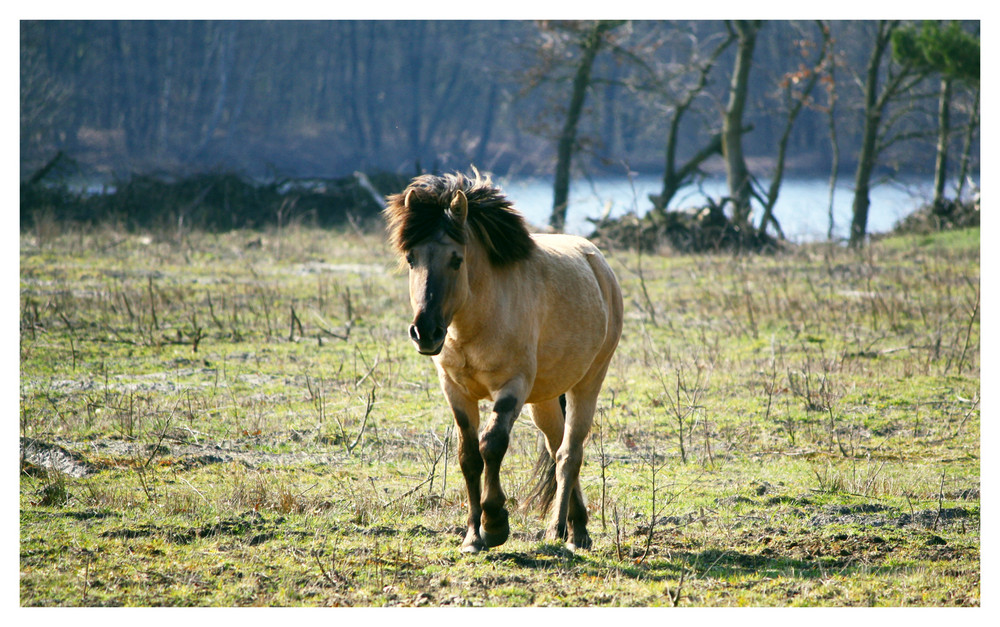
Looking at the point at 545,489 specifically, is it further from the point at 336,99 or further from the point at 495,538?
the point at 336,99

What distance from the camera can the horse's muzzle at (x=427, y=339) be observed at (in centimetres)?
384

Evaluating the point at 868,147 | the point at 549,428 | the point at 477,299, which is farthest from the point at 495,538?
the point at 868,147

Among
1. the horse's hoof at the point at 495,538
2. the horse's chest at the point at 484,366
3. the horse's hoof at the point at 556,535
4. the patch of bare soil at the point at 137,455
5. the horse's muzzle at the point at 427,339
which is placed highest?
the horse's muzzle at the point at 427,339

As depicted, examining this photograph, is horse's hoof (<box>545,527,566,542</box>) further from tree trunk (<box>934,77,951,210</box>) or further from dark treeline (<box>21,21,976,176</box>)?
dark treeline (<box>21,21,976,176</box>)

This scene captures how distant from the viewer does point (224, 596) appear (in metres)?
3.97

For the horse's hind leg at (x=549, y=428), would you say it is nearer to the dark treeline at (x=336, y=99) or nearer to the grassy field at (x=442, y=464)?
the grassy field at (x=442, y=464)

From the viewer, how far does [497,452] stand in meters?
4.28

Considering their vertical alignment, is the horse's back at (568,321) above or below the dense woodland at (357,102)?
below

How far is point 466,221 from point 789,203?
32540 mm

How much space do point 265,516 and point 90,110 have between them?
43.4 metres

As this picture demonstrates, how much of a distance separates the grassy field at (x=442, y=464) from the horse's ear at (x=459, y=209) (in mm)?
1538

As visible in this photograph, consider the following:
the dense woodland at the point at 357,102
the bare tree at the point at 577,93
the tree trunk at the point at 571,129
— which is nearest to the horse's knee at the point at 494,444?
the bare tree at the point at 577,93
